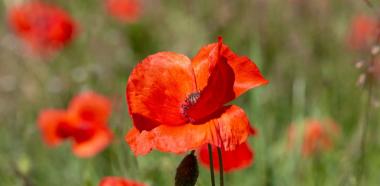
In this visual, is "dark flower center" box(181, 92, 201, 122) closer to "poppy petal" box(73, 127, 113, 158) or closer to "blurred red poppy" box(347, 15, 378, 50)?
"poppy petal" box(73, 127, 113, 158)

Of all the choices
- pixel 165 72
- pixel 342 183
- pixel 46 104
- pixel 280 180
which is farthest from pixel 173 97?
pixel 46 104

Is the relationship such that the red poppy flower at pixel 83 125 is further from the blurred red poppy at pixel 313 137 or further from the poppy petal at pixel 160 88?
the poppy petal at pixel 160 88

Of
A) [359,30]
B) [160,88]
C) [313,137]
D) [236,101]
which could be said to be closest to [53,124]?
[313,137]

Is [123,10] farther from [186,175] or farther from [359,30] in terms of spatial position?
[186,175]

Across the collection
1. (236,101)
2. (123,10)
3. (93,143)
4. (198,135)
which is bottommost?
(236,101)

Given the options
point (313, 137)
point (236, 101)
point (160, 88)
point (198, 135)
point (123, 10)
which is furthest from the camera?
point (123, 10)

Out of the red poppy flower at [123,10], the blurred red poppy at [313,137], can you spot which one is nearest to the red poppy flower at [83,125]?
the blurred red poppy at [313,137]
